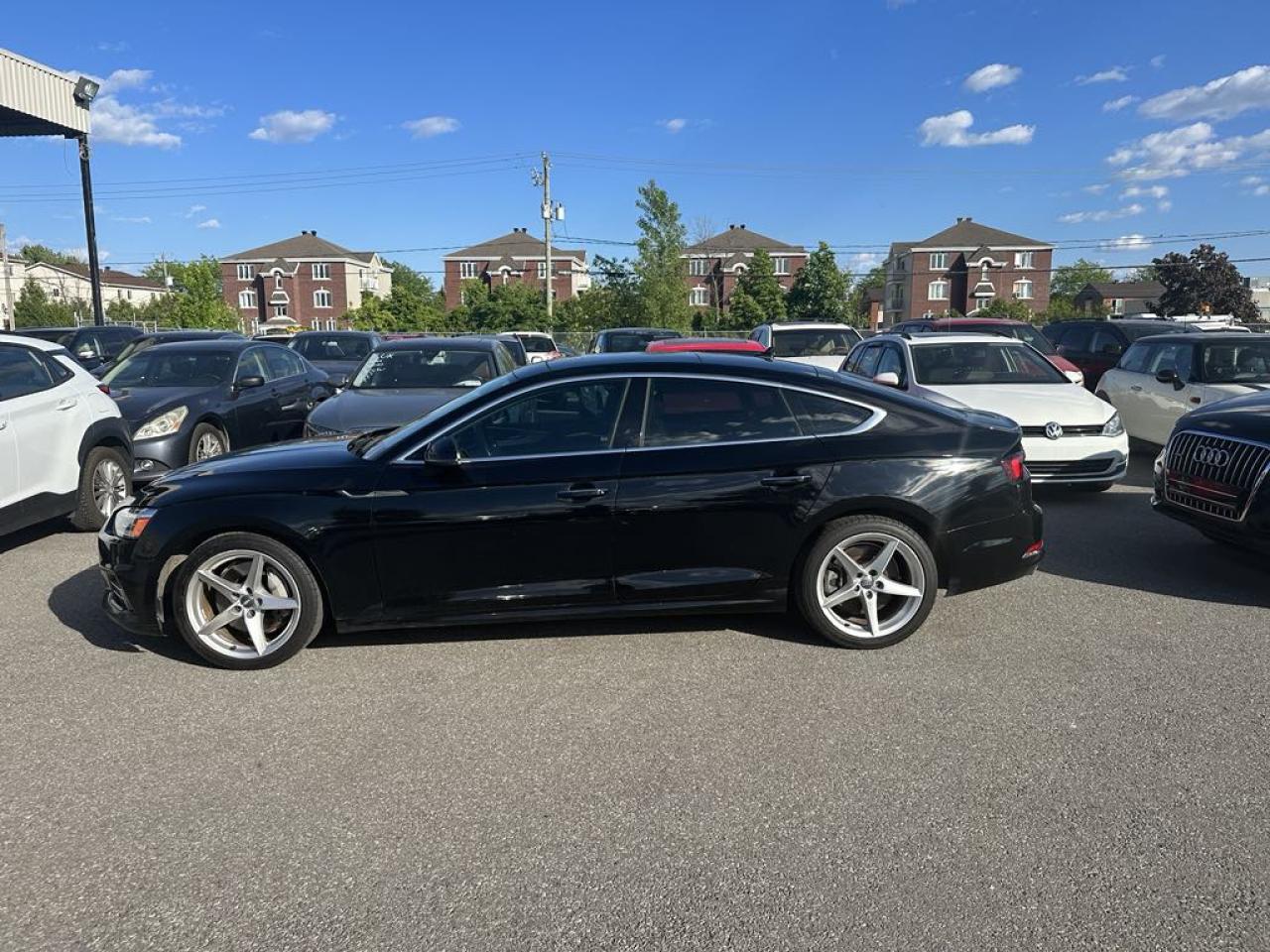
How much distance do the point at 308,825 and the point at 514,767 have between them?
2.53 feet

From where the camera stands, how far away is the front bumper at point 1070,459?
7973mm

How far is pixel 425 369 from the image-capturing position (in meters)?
9.32

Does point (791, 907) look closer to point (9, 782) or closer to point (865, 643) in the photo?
point (865, 643)

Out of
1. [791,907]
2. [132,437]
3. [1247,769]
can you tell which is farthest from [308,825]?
[132,437]

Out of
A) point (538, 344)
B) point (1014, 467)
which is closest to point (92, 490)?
point (1014, 467)

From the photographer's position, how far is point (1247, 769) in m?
3.33

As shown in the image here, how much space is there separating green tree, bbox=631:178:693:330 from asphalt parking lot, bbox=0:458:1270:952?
46.9 metres

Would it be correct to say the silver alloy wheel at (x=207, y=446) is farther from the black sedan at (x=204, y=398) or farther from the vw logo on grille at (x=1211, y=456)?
the vw logo on grille at (x=1211, y=456)

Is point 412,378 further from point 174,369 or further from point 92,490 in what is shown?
point 92,490

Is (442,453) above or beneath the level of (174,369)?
beneath

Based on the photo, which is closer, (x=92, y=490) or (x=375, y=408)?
(x=92, y=490)

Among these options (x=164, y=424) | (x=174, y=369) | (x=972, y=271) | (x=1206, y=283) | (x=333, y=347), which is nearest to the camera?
(x=164, y=424)

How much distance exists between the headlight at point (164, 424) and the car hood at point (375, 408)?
137 centimetres

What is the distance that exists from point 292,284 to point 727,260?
148 ft
